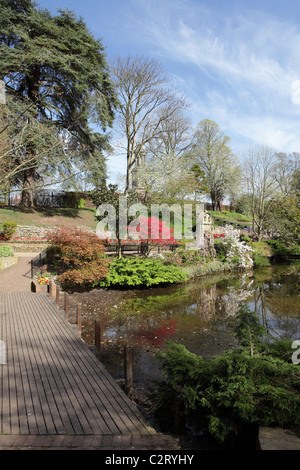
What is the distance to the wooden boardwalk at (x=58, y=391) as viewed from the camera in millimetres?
3693

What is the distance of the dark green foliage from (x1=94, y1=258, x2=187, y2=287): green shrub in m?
9.34

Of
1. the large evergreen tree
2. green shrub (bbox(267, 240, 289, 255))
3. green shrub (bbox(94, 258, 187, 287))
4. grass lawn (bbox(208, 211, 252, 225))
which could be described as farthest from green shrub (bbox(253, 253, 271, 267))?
the large evergreen tree

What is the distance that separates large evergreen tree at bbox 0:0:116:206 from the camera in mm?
22016

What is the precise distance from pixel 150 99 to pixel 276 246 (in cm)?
1815

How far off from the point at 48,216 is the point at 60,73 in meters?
12.2

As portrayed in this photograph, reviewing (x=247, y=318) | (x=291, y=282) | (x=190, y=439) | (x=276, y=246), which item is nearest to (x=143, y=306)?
(x=247, y=318)

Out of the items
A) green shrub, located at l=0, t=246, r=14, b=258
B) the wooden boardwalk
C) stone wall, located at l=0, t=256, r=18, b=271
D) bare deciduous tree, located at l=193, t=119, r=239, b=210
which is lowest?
the wooden boardwalk

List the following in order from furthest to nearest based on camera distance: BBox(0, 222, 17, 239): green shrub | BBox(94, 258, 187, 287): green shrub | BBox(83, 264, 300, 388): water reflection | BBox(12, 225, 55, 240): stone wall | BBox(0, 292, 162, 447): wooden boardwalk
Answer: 1. BBox(12, 225, 55, 240): stone wall
2. BBox(0, 222, 17, 239): green shrub
3. BBox(94, 258, 187, 287): green shrub
4. BBox(83, 264, 300, 388): water reflection
5. BBox(0, 292, 162, 447): wooden boardwalk

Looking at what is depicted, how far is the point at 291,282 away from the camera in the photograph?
57.2 ft

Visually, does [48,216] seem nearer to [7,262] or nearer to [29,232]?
[29,232]

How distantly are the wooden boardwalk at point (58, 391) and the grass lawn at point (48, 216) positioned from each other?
62.6ft

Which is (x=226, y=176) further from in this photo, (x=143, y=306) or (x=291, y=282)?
(x=143, y=306)

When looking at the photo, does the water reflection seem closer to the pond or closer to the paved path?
the pond
